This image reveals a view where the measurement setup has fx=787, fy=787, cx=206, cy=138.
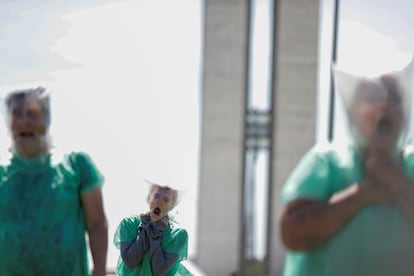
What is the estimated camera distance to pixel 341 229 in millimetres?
1832

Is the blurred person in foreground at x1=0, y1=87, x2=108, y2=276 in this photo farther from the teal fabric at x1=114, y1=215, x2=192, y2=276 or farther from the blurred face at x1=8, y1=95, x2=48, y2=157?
the teal fabric at x1=114, y1=215, x2=192, y2=276

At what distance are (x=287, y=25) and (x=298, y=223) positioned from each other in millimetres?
9547

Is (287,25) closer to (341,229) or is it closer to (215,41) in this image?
(215,41)

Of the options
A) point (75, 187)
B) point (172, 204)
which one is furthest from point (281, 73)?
point (75, 187)

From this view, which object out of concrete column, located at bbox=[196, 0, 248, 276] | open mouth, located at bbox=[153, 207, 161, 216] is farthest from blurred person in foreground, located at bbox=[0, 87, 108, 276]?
concrete column, located at bbox=[196, 0, 248, 276]

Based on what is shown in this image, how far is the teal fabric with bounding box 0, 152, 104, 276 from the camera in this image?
230cm

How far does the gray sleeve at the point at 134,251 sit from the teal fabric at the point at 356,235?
6.42 feet

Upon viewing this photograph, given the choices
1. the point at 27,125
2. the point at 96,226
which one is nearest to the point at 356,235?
the point at 96,226

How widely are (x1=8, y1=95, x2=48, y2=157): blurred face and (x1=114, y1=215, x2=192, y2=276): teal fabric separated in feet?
5.09

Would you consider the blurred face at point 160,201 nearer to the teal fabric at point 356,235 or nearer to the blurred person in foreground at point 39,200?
the blurred person in foreground at point 39,200

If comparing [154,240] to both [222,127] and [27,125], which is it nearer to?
[27,125]

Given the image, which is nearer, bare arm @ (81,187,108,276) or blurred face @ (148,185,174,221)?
bare arm @ (81,187,108,276)

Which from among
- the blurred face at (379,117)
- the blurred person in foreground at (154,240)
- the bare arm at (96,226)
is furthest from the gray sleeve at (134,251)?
the blurred face at (379,117)

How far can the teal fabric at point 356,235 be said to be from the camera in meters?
1.83
